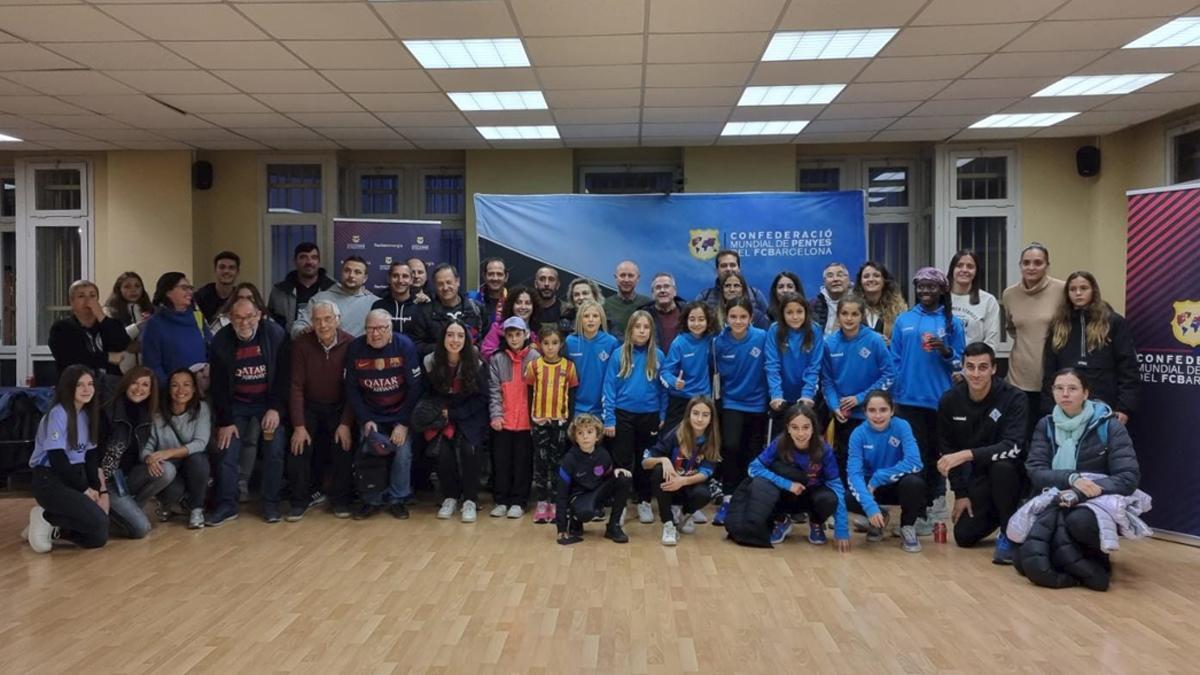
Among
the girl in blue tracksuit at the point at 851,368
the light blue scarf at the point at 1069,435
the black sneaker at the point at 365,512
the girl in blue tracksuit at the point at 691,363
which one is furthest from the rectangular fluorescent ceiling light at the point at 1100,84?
the black sneaker at the point at 365,512

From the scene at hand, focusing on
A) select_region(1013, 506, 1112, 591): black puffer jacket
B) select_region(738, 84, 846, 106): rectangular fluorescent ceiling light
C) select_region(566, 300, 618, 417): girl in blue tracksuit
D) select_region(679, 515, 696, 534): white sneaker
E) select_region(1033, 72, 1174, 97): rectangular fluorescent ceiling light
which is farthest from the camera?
select_region(738, 84, 846, 106): rectangular fluorescent ceiling light

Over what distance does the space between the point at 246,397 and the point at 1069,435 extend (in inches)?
191

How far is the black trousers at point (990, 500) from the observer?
15.3ft

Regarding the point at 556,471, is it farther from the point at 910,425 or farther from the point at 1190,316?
the point at 1190,316

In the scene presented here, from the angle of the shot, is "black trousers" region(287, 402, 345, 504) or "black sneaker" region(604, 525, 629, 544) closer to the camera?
"black sneaker" region(604, 525, 629, 544)

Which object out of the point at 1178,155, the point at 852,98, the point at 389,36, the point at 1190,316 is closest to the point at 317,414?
the point at 389,36

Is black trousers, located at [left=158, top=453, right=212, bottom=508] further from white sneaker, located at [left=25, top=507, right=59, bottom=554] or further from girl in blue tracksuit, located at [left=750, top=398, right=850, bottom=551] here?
girl in blue tracksuit, located at [left=750, top=398, right=850, bottom=551]

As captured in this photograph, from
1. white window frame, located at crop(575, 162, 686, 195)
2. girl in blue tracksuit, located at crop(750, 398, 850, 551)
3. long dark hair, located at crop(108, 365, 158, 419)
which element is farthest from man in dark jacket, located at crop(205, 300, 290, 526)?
white window frame, located at crop(575, 162, 686, 195)

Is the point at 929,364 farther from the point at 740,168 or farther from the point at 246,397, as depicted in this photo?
the point at 740,168

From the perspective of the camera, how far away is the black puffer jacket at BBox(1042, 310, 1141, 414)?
16.2 ft

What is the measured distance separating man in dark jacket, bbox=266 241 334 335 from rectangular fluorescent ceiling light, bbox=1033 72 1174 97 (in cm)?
588

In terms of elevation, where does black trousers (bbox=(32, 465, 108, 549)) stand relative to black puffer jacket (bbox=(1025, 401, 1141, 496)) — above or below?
below

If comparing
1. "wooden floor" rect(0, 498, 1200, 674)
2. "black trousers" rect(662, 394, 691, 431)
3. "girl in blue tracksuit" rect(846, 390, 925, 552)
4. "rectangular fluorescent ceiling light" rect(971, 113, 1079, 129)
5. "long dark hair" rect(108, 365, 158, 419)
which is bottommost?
"wooden floor" rect(0, 498, 1200, 674)

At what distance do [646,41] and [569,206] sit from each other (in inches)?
122
